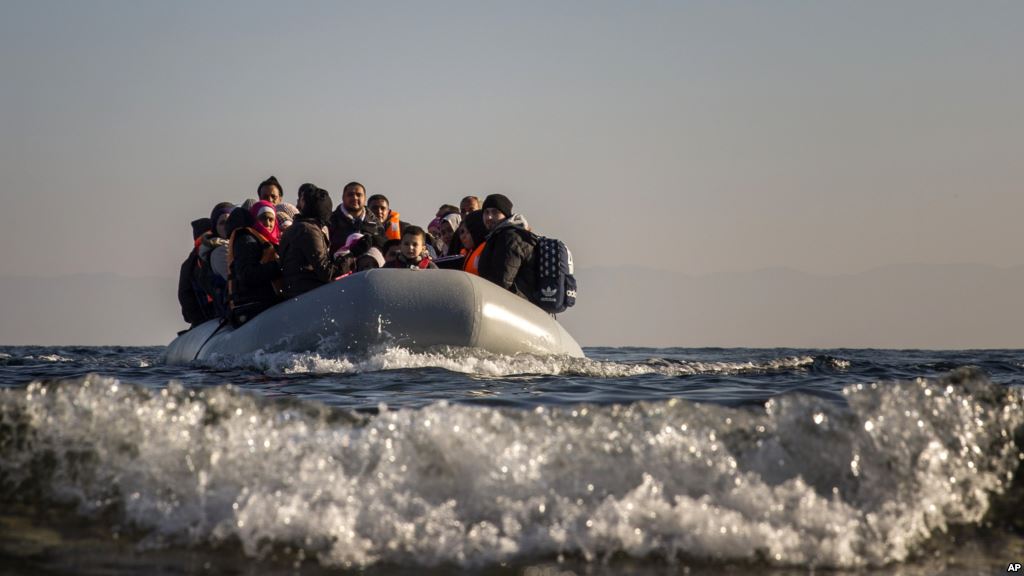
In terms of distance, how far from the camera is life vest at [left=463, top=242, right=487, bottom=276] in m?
10.4

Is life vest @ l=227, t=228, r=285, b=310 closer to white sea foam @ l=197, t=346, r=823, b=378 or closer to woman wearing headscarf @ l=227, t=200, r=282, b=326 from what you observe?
woman wearing headscarf @ l=227, t=200, r=282, b=326

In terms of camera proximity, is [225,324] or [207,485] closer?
[207,485]

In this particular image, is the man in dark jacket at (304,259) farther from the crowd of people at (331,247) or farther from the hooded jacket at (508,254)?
the hooded jacket at (508,254)

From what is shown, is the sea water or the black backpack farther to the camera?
the black backpack

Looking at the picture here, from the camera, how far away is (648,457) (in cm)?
399

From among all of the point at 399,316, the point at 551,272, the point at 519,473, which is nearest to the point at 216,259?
the point at 551,272

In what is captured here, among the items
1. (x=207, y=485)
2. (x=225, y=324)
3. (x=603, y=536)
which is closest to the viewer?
(x=603, y=536)

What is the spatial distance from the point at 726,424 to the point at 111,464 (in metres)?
2.20

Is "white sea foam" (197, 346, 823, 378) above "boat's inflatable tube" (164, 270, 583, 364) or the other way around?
the other way around

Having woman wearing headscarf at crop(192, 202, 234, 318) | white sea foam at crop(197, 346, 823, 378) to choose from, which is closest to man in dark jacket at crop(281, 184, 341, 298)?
white sea foam at crop(197, 346, 823, 378)

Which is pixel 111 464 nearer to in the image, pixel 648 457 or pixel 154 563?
pixel 154 563

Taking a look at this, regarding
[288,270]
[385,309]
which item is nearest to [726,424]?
[385,309]

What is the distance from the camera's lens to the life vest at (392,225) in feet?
37.6

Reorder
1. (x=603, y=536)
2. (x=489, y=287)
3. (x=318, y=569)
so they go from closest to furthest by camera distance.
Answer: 1. (x=318, y=569)
2. (x=603, y=536)
3. (x=489, y=287)
